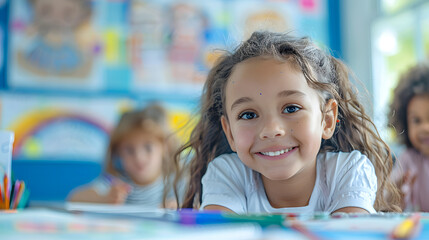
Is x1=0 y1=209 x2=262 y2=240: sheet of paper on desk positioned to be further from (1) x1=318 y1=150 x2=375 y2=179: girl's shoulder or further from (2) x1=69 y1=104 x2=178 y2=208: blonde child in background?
(2) x1=69 y1=104 x2=178 y2=208: blonde child in background

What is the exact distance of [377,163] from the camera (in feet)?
2.79

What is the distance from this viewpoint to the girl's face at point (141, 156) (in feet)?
5.71

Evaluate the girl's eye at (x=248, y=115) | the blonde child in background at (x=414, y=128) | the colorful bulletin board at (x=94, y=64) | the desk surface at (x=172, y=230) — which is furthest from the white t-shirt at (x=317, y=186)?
the colorful bulletin board at (x=94, y=64)

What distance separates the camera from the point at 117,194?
152 centimetres

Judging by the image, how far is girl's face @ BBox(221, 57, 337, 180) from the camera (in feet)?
2.31

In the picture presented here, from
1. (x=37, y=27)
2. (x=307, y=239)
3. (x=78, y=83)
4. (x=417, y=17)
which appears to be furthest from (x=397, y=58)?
(x=307, y=239)

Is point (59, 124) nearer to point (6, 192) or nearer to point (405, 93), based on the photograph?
point (405, 93)

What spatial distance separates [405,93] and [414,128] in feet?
0.50

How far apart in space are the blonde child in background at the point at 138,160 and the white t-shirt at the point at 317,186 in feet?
2.96

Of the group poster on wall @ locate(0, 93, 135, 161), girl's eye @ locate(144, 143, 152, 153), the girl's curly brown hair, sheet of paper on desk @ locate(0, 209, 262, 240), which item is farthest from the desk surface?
poster on wall @ locate(0, 93, 135, 161)

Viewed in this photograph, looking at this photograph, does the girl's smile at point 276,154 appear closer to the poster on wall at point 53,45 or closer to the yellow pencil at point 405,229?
the yellow pencil at point 405,229

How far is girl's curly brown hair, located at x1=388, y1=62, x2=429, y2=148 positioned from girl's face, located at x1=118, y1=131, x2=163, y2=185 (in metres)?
0.87

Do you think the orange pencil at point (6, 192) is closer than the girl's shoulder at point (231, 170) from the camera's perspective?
Yes

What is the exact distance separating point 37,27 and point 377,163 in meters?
1.94
